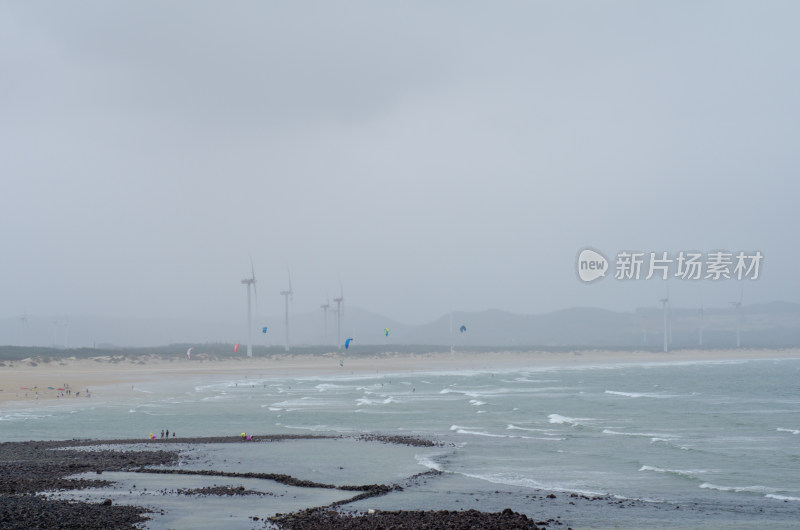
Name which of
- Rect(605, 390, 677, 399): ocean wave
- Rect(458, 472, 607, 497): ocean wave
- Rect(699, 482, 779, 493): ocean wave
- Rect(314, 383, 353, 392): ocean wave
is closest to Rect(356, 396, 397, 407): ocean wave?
Rect(314, 383, 353, 392): ocean wave

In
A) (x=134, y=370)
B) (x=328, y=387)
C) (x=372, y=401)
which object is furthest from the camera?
(x=134, y=370)

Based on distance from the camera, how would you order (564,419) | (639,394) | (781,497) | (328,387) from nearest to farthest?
(781,497), (564,419), (639,394), (328,387)

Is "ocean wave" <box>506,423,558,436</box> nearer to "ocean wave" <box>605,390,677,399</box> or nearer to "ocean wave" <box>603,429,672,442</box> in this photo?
"ocean wave" <box>603,429,672,442</box>

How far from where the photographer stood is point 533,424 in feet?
142

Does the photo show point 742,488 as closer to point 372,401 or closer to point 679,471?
point 679,471

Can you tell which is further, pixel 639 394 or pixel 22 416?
pixel 639 394

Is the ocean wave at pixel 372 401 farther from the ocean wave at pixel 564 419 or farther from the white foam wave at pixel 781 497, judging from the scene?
the white foam wave at pixel 781 497

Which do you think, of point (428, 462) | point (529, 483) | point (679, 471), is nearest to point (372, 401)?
point (428, 462)

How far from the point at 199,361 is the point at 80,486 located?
4224 inches

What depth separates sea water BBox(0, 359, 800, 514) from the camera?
87.3 ft

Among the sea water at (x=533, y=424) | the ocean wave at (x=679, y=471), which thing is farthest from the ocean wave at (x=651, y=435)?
the ocean wave at (x=679, y=471)

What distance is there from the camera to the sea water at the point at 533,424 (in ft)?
87.3

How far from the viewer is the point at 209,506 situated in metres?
20.6

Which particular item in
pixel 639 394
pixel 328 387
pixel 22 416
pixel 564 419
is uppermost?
pixel 22 416
